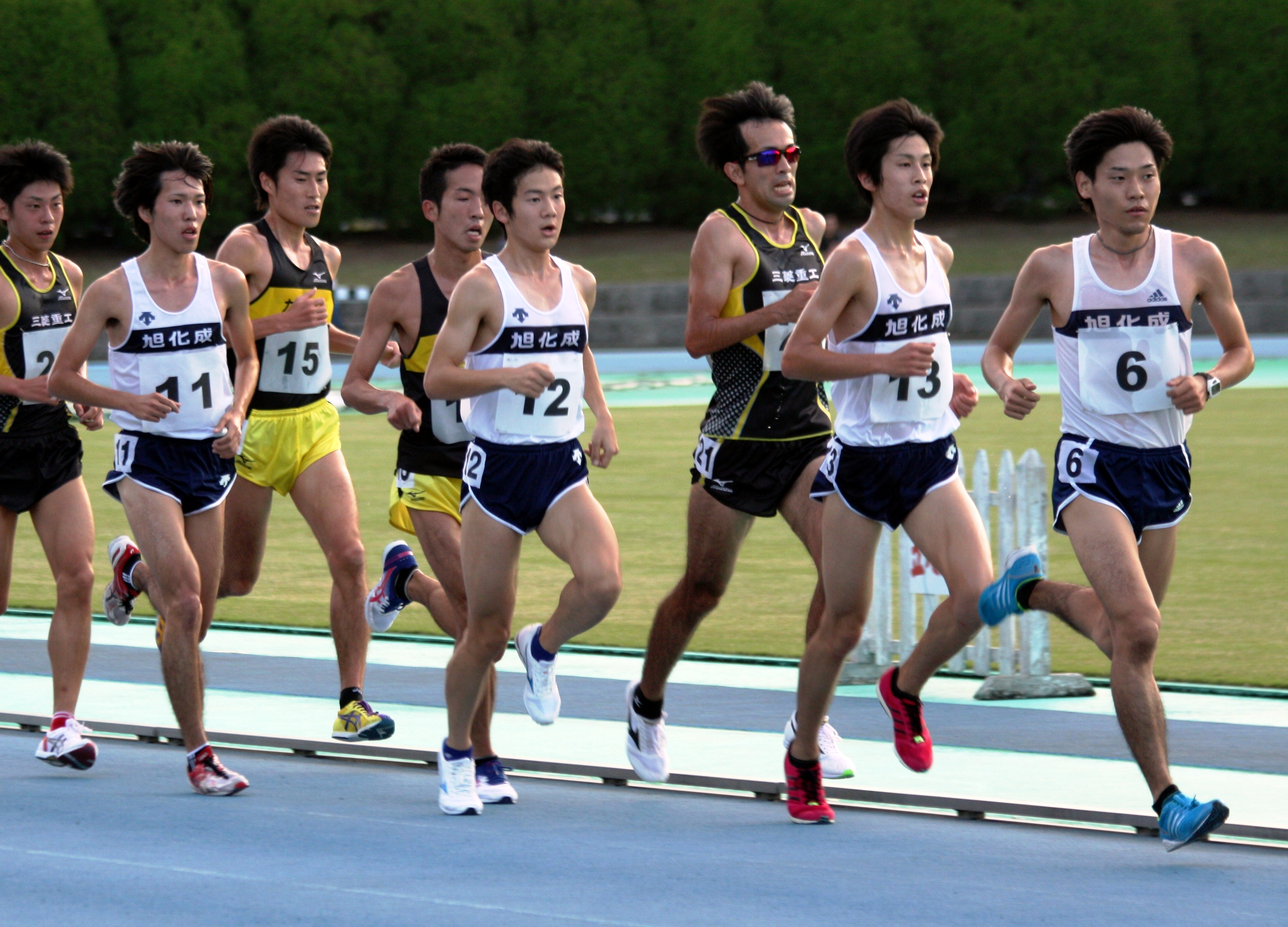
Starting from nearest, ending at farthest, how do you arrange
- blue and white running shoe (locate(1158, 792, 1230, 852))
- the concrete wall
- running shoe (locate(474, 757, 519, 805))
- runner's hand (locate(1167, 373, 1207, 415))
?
blue and white running shoe (locate(1158, 792, 1230, 852)) → runner's hand (locate(1167, 373, 1207, 415)) → running shoe (locate(474, 757, 519, 805)) → the concrete wall

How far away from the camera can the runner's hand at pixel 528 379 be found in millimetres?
5867

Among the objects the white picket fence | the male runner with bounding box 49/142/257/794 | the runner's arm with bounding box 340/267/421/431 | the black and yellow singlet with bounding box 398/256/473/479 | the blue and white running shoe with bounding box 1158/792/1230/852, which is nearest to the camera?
the blue and white running shoe with bounding box 1158/792/1230/852

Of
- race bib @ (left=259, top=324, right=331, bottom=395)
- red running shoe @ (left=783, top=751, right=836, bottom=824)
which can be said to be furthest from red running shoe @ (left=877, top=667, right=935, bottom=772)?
race bib @ (left=259, top=324, right=331, bottom=395)

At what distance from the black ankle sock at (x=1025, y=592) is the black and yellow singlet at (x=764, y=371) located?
109cm

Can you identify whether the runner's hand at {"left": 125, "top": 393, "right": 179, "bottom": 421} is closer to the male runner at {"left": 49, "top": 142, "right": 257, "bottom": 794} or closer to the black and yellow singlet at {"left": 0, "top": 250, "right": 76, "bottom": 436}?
the male runner at {"left": 49, "top": 142, "right": 257, "bottom": 794}

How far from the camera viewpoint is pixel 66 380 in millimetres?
6789

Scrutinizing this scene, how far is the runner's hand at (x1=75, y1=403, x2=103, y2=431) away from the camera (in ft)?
24.7

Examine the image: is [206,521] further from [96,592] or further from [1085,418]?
[96,592]

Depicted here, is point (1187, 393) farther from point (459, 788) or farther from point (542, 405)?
point (459, 788)

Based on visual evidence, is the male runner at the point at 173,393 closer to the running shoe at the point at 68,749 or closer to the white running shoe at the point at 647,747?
the running shoe at the point at 68,749

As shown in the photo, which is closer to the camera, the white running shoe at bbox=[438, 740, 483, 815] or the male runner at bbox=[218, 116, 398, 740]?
the white running shoe at bbox=[438, 740, 483, 815]

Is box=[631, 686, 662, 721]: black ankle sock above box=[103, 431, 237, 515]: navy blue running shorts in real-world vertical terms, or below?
below

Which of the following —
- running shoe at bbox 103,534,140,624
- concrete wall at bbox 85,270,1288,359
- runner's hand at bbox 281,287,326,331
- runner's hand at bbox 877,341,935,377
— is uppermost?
concrete wall at bbox 85,270,1288,359

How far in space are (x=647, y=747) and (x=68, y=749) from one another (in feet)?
7.04
